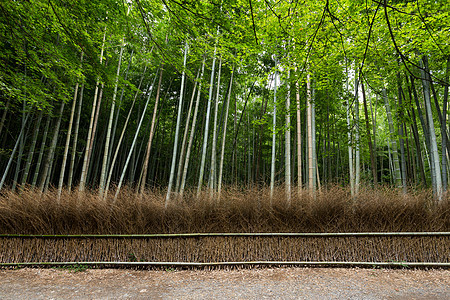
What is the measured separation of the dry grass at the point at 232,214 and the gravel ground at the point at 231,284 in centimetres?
51

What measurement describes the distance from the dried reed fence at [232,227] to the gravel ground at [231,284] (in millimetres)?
176

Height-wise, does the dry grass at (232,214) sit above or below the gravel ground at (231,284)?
above

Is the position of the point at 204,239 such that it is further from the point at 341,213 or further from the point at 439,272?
the point at 439,272

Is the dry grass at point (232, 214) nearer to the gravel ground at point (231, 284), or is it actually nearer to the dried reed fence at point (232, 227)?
the dried reed fence at point (232, 227)

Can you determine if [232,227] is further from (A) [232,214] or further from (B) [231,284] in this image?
(B) [231,284]

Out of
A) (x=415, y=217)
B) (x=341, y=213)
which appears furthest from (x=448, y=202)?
(x=341, y=213)

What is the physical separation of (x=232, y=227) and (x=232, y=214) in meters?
0.17

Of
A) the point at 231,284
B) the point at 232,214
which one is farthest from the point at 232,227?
the point at 231,284

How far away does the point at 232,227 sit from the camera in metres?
3.00

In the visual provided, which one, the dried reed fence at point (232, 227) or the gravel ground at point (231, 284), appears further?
the dried reed fence at point (232, 227)

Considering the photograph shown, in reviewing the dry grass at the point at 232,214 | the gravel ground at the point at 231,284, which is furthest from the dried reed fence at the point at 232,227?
the gravel ground at the point at 231,284

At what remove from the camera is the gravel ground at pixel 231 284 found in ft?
7.25

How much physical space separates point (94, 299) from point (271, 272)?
193cm

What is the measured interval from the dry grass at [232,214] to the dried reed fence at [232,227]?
0.01 metres
